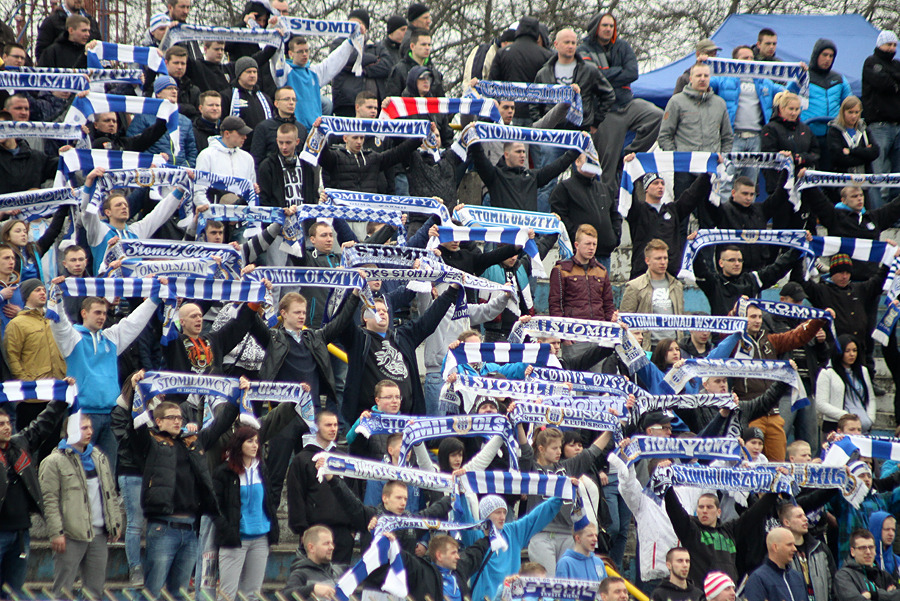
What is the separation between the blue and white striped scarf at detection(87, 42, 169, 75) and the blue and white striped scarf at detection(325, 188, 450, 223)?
2.86m

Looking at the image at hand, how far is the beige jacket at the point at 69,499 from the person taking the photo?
870 cm

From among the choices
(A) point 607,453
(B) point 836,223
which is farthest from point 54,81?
(B) point 836,223

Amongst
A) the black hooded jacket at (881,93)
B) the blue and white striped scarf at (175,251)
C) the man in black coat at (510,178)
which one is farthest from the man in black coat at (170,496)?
the black hooded jacket at (881,93)

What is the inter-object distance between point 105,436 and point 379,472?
2.11 meters

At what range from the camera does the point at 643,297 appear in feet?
38.7

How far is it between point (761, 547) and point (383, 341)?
325cm

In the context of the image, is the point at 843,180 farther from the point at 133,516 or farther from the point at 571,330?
the point at 133,516

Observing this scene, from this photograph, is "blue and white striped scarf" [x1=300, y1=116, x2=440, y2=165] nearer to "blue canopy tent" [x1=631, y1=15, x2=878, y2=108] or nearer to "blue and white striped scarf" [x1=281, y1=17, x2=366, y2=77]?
"blue and white striped scarf" [x1=281, y1=17, x2=366, y2=77]

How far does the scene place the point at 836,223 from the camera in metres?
13.2

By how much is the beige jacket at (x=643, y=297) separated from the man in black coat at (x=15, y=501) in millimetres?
5354

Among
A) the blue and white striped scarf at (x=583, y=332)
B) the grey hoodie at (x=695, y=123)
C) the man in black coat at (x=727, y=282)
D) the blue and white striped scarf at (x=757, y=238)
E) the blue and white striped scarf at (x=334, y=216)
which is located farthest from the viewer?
the grey hoodie at (x=695, y=123)

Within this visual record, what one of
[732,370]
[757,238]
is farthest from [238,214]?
[757,238]

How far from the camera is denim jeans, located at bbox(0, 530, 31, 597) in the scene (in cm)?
862

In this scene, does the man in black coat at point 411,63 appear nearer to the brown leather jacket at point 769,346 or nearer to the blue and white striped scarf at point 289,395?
the brown leather jacket at point 769,346
